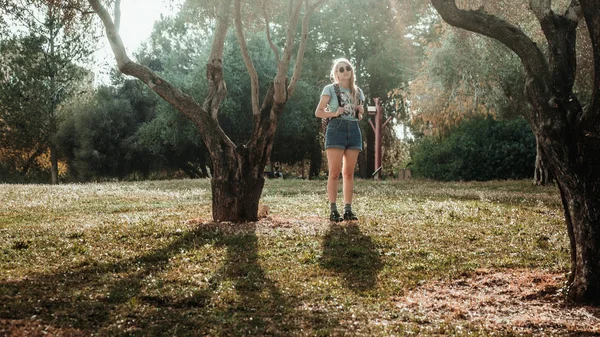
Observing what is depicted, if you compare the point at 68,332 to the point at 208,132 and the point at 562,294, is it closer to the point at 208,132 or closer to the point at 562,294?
the point at 562,294

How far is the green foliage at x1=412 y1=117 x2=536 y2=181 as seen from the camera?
1075 inches

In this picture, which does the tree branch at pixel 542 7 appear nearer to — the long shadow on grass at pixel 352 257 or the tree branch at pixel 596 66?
the tree branch at pixel 596 66

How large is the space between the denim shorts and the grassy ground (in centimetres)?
145

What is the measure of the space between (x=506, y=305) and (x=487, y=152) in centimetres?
2286

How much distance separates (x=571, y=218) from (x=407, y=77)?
29.0 metres

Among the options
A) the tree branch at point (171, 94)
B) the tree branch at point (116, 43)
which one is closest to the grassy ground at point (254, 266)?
the tree branch at point (171, 94)

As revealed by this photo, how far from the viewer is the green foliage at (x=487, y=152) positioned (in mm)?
27297

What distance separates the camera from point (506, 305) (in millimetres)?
5941

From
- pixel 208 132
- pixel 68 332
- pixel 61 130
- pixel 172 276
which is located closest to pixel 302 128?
pixel 61 130

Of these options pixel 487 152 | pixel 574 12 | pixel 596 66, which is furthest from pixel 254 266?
pixel 487 152

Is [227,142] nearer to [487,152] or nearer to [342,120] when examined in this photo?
[342,120]

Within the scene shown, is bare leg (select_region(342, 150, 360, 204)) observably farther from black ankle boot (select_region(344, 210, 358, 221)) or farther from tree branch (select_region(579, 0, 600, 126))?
tree branch (select_region(579, 0, 600, 126))

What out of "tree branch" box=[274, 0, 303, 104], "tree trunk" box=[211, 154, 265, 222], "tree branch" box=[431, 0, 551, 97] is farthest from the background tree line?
"tree branch" box=[431, 0, 551, 97]

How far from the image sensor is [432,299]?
6160 millimetres
